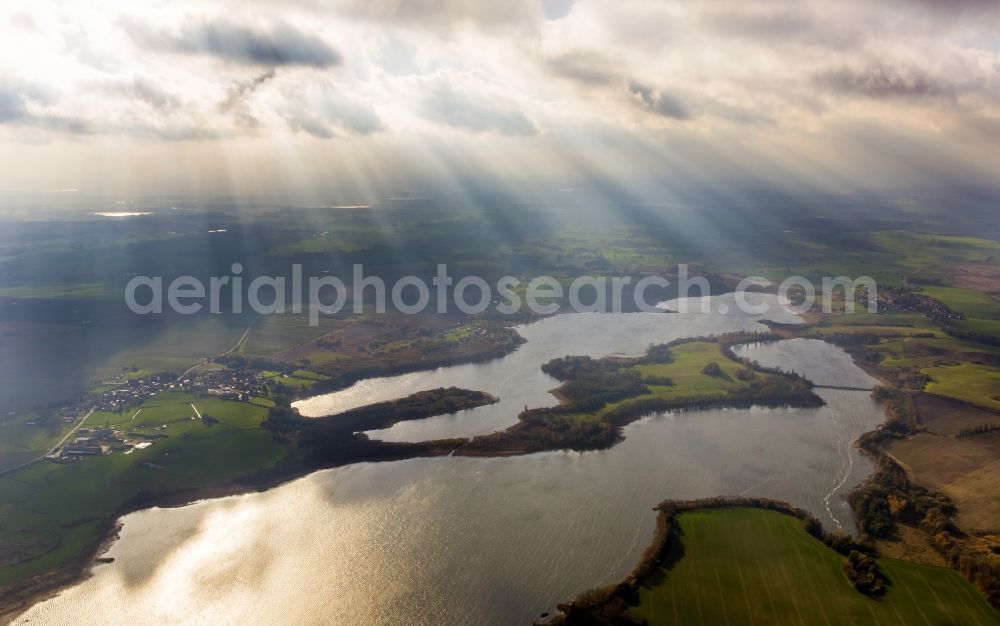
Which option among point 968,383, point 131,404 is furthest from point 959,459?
point 131,404

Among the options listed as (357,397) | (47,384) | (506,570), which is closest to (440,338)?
(357,397)

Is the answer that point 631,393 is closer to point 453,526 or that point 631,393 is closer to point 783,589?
point 453,526

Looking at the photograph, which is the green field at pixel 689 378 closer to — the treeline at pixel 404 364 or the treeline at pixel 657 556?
the treeline at pixel 657 556

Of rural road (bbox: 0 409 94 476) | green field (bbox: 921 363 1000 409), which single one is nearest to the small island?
green field (bbox: 921 363 1000 409)

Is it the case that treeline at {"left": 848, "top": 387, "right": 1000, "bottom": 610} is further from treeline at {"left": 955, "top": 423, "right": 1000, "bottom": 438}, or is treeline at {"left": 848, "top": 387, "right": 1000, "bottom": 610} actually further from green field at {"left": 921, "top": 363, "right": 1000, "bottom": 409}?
green field at {"left": 921, "top": 363, "right": 1000, "bottom": 409}

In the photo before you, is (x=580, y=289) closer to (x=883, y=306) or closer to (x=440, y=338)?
(x=440, y=338)
